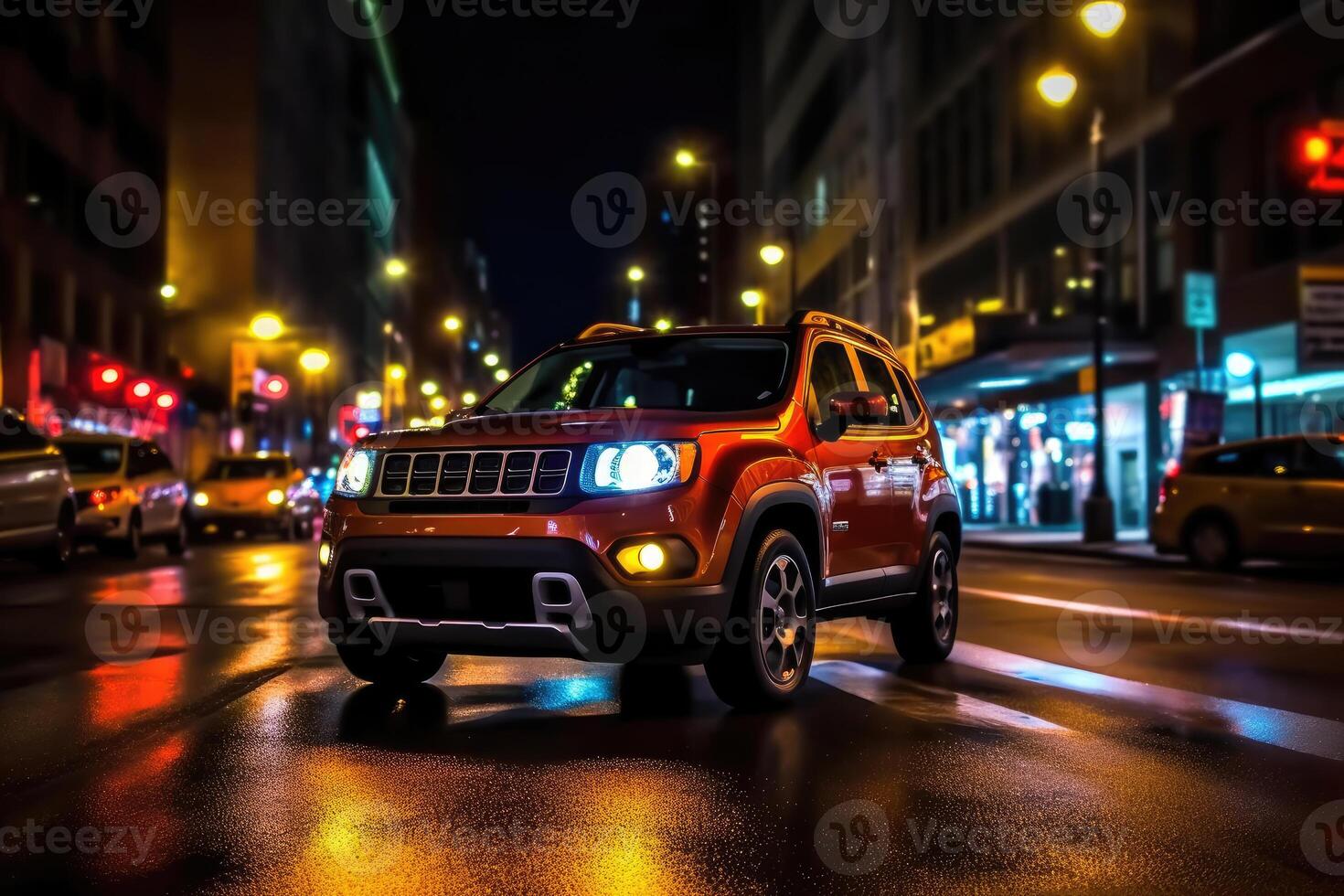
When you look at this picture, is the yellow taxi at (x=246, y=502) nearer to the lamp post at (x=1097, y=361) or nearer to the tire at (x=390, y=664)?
the lamp post at (x=1097, y=361)

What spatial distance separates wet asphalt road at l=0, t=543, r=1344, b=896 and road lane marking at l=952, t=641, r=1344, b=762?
3 centimetres

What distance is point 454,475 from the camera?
721 centimetres

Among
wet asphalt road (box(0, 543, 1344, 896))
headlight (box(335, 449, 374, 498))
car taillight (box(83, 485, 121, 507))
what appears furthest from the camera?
car taillight (box(83, 485, 121, 507))

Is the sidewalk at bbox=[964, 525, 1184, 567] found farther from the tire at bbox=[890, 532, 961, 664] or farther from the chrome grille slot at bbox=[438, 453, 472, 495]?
the chrome grille slot at bbox=[438, 453, 472, 495]

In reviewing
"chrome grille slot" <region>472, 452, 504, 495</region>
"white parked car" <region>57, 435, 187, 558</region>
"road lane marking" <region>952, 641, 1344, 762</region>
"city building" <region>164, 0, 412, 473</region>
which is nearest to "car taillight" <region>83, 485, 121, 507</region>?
"white parked car" <region>57, 435, 187, 558</region>

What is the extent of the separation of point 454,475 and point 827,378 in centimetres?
232

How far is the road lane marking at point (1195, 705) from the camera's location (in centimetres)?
681

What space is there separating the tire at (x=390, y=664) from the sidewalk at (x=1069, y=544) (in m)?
14.0

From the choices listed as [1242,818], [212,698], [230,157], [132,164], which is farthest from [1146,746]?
[230,157]

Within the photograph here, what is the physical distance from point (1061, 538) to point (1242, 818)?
2590 centimetres

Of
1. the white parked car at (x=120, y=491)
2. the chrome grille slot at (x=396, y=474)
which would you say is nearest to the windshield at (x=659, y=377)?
the chrome grille slot at (x=396, y=474)

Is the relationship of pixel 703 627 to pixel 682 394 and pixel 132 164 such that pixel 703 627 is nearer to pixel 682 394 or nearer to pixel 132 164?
pixel 682 394

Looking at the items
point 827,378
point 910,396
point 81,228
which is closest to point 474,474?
point 827,378

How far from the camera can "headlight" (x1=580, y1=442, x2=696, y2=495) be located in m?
6.92
